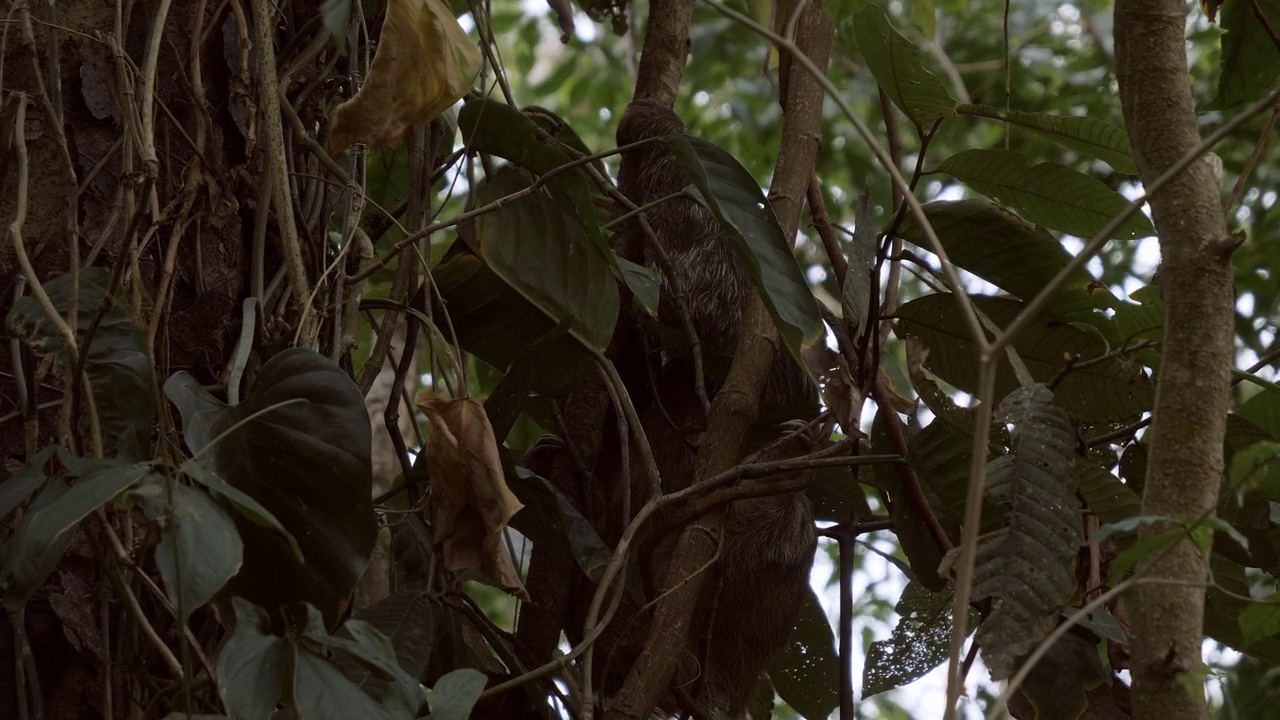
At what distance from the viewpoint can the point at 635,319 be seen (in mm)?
3029

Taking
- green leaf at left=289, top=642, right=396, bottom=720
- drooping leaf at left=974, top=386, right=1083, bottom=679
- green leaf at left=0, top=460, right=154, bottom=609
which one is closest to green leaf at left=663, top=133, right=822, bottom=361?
drooping leaf at left=974, top=386, right=1083, bottom=679

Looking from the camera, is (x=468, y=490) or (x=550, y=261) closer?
(x=468, y=490)

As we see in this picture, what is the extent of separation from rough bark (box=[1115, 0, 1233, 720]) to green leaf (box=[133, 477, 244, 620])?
1040mm

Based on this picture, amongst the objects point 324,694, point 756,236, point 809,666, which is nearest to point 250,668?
point 324,694

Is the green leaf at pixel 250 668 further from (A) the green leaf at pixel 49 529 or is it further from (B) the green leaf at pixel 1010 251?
(B) the green leaf at pixel 1010 251

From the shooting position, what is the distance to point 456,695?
4.81 feet

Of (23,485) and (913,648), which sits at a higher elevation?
(913,648)

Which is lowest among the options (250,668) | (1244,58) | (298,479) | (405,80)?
(250,668)

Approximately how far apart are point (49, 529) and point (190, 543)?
0.17m

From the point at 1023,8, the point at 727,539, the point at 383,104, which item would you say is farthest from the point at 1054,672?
the point at 1023,8

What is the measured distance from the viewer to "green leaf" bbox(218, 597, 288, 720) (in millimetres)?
1287

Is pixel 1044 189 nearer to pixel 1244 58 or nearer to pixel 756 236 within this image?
pixel 1244 58

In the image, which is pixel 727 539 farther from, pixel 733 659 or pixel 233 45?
pixel 233 45

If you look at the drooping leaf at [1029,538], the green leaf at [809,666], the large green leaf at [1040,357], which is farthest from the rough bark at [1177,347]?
the green leaf at [809,666]
